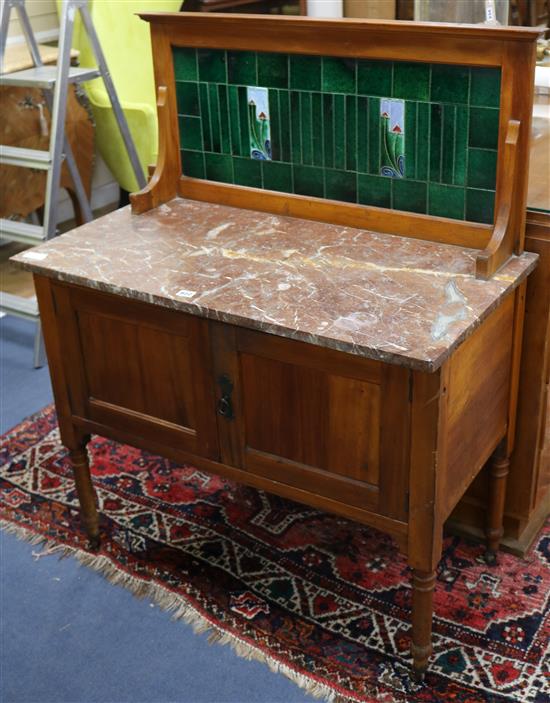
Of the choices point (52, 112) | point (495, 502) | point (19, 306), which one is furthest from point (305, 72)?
point (19, 306)

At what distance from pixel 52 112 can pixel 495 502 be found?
2086mm

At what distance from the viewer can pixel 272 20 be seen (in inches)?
76.5

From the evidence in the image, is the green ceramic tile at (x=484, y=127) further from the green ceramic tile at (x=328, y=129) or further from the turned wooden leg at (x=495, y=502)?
the turned wooden leg at (x=495, y=502)

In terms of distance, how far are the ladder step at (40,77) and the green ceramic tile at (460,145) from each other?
5.97ft

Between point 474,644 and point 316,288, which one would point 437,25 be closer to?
point 316,288

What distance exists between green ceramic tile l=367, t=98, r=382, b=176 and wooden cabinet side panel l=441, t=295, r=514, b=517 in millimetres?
409

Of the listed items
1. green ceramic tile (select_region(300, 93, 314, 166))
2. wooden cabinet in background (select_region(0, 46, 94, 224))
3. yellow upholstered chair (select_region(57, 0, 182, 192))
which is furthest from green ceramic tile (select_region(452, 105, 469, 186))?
wooden cabinet in background (select_region(0, 46, 94, 224))

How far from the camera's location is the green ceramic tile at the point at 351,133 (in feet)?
6.38

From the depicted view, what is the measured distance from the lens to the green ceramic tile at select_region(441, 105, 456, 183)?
1.83 m

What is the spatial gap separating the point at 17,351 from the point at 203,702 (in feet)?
6.06

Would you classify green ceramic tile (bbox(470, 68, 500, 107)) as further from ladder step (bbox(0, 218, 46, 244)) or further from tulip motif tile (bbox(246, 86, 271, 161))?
ladder step (bbox(0, 218, 46, 244))

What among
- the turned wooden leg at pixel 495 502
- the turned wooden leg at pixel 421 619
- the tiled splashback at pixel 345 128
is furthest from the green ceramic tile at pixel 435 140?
the turned wooden leg at pixel 421 619

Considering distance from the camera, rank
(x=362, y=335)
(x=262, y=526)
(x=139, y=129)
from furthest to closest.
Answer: (x=139, y=129), (x=262, y=526), (x=362, y=335)

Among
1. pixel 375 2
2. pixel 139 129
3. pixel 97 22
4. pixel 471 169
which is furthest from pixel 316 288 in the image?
pixel 97 22
